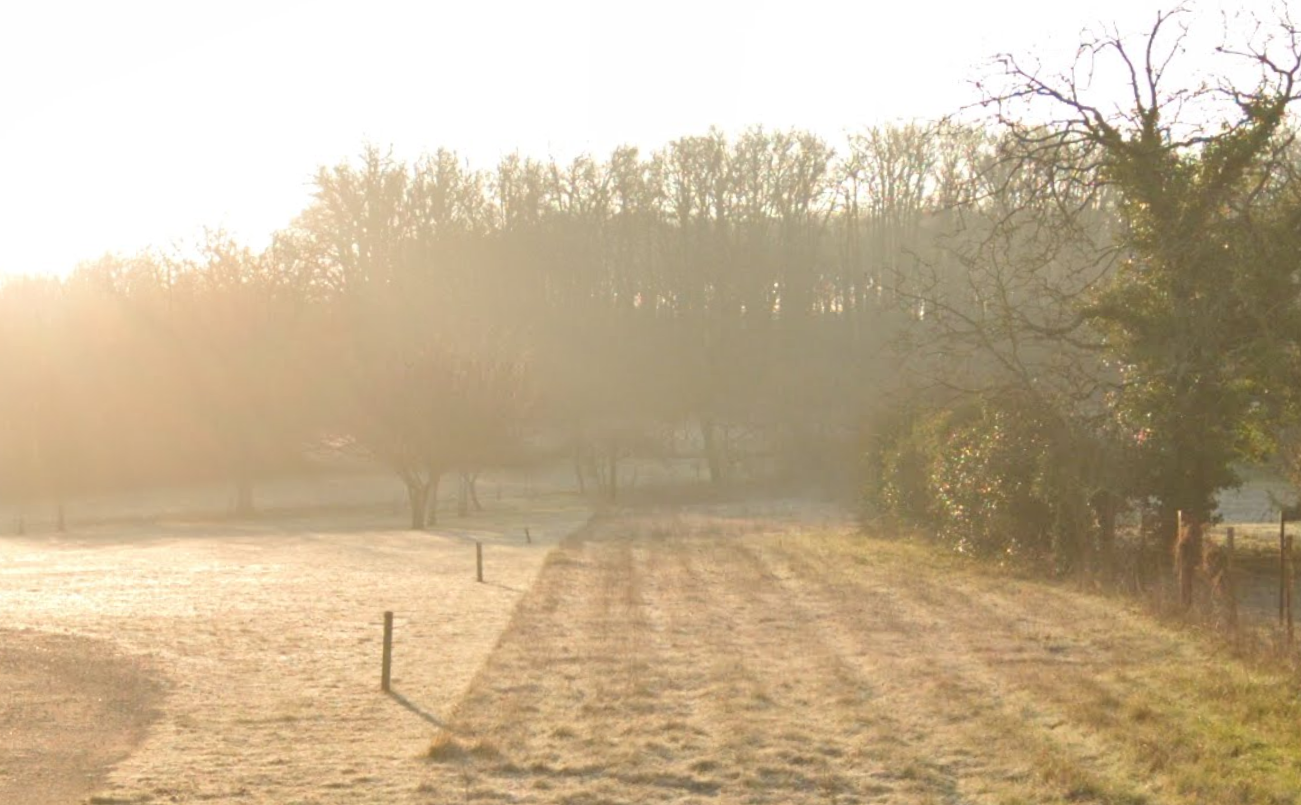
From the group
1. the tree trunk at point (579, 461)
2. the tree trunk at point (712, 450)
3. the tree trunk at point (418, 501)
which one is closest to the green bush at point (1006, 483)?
the tree trunk at point (418, 501)

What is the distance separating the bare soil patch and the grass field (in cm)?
5

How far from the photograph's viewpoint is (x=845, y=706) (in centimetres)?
1211

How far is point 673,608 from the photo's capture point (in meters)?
19.5

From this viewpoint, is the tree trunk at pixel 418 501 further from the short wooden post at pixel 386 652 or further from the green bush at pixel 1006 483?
the short wooden post at pixel 386 652

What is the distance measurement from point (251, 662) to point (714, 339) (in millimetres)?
50600

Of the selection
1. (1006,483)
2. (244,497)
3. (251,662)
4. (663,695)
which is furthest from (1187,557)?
(244,497)

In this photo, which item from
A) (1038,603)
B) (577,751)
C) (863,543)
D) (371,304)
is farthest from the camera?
(371,304)

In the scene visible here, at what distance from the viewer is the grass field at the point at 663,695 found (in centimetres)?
978

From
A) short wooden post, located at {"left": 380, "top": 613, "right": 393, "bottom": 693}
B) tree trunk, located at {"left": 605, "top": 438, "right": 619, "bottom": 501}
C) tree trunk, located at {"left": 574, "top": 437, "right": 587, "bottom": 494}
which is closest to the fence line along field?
short wooden post, located at {"left": 380, "top": 613, "right": 393, "bottom": 693}

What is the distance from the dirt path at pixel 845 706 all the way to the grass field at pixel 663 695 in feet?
0.12

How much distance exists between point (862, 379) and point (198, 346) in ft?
87.3

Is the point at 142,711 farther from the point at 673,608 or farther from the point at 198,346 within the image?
the point at 198,346

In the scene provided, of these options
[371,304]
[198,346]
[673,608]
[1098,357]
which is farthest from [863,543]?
[371,304]

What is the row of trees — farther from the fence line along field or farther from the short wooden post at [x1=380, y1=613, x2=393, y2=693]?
the short wooden post at [x1=380, y1=613, x2=393, y2=693]
